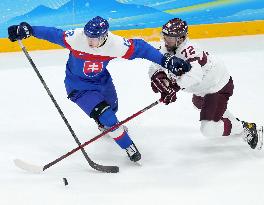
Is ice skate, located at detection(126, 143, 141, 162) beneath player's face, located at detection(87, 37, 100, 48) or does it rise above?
beneath

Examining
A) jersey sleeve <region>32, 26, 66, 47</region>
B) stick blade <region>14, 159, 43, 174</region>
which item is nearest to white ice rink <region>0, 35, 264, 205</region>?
stick blade <region>14, 159, 43, 174</region>

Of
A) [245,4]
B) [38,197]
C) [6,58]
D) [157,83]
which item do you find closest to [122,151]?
[157,83]

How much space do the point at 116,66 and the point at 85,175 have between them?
201 cm

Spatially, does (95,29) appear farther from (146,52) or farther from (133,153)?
(133,153)

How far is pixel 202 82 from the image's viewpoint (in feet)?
9.44

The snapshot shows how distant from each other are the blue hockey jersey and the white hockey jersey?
14 centimetres

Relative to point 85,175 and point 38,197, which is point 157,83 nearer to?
point 85,175

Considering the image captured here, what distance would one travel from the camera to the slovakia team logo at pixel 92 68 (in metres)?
2.88

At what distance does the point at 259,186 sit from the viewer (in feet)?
7.93

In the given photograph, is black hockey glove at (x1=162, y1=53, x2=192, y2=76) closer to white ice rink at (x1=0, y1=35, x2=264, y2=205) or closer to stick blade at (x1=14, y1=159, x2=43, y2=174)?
white ice rink at (x1=0, y1=35, x2=264, y2=205)

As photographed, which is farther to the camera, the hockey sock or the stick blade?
the hockey sock

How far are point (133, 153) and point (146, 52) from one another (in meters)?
0.55

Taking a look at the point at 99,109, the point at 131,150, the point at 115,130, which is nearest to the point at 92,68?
the point at 99,109

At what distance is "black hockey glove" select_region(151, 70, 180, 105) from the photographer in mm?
2762
